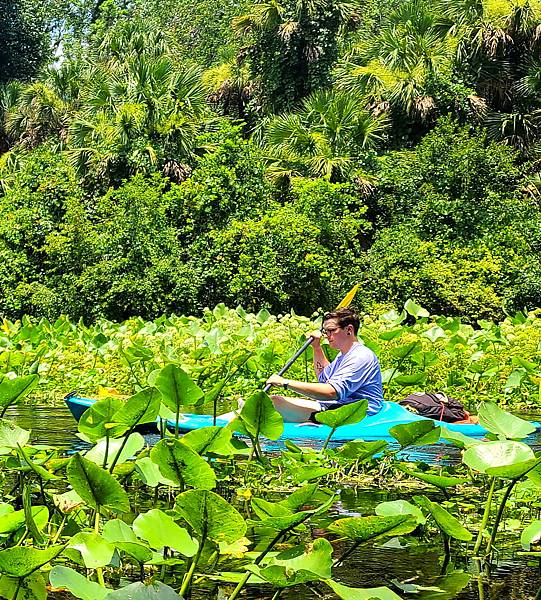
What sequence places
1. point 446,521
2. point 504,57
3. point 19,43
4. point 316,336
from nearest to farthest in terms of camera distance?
point 446,521, point 316,336, point 504,57, point 19,43

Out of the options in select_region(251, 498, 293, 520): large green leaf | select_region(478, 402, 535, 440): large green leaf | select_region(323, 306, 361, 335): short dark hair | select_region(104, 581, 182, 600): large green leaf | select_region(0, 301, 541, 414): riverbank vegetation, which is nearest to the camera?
select_region(104, 581, 182, 600): large green leaf

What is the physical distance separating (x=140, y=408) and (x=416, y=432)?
92cm

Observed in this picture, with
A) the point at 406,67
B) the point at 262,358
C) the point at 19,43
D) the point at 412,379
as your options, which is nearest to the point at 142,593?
the point at 412,379

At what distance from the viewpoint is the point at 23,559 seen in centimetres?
187

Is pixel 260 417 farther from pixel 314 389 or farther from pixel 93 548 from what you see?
pixel 314 389

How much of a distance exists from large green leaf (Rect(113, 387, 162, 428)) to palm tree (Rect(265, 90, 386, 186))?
14.2 metres

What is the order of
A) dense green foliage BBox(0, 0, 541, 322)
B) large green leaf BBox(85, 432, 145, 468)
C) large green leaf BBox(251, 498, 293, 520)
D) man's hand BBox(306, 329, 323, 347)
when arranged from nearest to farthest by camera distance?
large green leaf BBox(251, 498, 293, 520)
large green leaf BBox(85, 432, 145, 468)
man's hand BBox(306, 329, 323, 347)
dense green foliage BBox(0, 0, 541, 322)

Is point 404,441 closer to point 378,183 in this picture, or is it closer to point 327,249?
point 327,249

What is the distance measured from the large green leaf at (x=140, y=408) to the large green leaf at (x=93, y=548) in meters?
0.48

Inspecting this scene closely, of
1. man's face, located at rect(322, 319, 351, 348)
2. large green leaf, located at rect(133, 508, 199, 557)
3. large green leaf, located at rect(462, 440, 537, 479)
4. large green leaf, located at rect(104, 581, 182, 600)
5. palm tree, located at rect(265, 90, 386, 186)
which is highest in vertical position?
large green leaf, located at rect(104, 581, 182, 600)

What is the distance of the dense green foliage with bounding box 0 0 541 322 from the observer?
15680 millimetres

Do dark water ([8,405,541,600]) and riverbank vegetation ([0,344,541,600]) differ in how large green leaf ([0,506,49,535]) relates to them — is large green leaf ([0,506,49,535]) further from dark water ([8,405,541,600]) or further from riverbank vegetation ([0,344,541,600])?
dark water ([8,405,541,600])

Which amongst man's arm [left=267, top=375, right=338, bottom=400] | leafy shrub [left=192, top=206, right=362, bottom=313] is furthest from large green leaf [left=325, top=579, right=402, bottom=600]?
leafy shrub [left=192, top=206, right=362, bottom=313]

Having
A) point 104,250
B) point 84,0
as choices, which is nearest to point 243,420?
point 104,250
